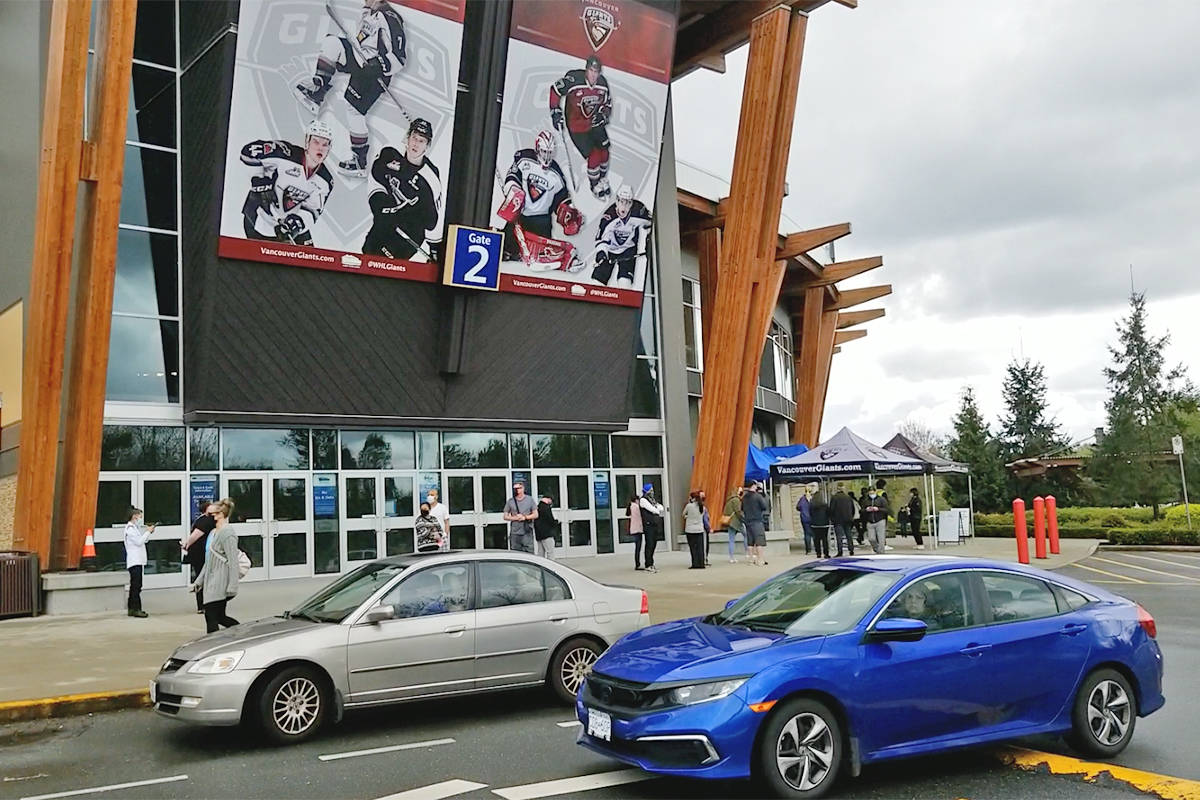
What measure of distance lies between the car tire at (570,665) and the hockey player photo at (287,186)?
47.0ft

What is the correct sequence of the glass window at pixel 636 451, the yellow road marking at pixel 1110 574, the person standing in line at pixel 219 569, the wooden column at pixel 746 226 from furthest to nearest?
the glass window at pixel 636 451, the wooden column at pixel 746 226, the yellow road marking at pixel 1110 574, the person standing in line at pixel 219 569

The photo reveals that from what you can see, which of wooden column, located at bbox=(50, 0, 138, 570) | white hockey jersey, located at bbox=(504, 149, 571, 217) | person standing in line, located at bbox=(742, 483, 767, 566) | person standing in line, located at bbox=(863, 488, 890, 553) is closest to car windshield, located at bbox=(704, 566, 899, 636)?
wooden column, located at bbox=(50, 0, 138, 570)

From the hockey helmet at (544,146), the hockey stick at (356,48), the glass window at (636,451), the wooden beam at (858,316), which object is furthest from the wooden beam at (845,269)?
the hockey stick at (356,48)

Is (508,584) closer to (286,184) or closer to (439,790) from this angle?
(439,790)

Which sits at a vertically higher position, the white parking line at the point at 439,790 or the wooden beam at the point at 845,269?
the wooden beam at the point at 845,269

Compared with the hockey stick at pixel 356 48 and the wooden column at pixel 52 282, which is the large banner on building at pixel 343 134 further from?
the wooden column at pixel 52 282

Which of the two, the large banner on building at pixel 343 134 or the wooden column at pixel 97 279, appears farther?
the large banner on building at pixel 343 134

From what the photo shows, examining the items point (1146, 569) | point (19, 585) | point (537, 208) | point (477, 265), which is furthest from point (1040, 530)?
point (19, 585)

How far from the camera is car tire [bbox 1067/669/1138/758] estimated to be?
7.02 meters

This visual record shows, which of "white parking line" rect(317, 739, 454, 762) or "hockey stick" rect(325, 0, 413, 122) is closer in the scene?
"white parking line" rect(317, 739, 454, 762)

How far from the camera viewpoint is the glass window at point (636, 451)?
2805 centimetres

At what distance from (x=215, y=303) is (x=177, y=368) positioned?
1.70 metres

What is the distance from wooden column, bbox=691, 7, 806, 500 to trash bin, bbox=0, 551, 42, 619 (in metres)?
16.2

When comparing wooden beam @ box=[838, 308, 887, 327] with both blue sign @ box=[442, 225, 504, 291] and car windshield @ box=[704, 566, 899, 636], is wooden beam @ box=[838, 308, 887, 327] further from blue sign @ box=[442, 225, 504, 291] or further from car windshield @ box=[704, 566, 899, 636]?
car windshield @ box=[704, 566, 899, 636]
